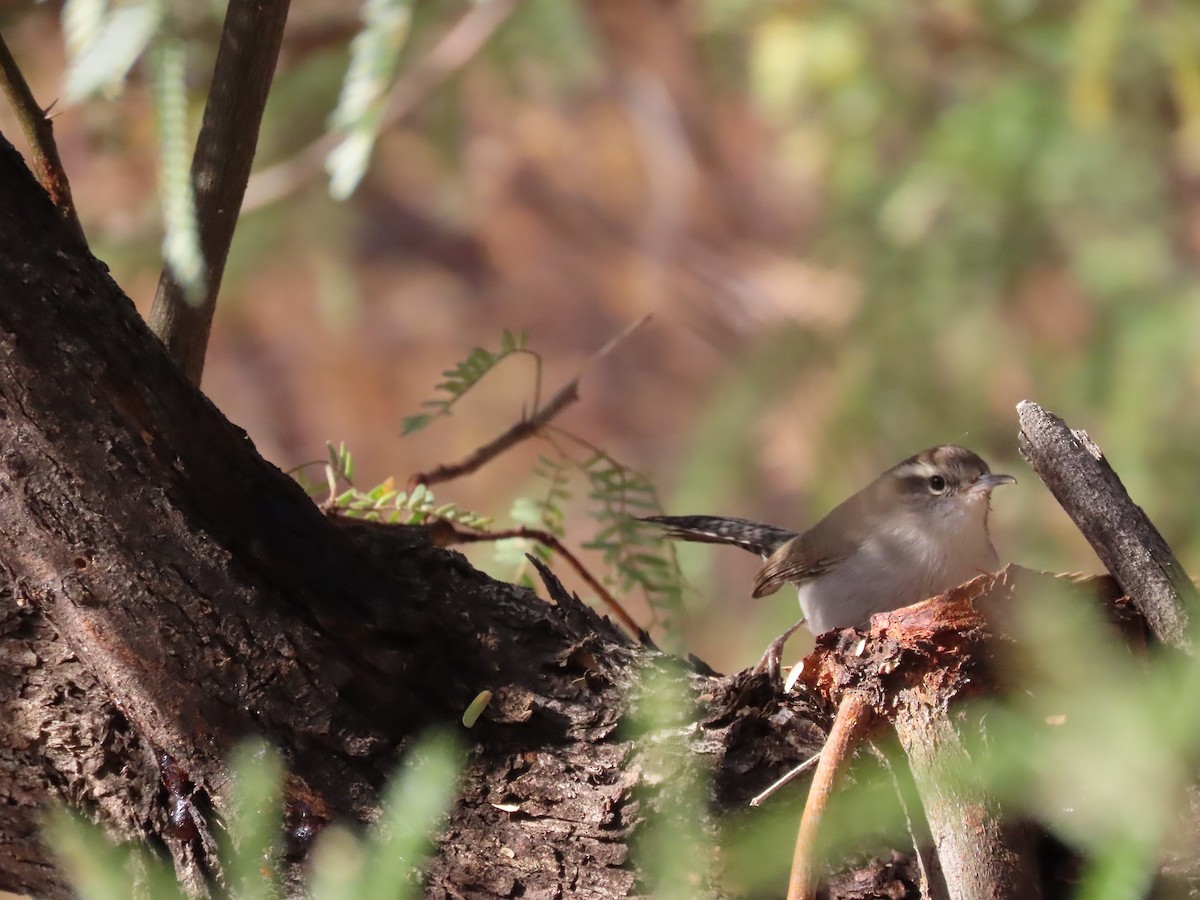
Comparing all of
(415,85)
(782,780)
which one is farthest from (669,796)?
(415,85)

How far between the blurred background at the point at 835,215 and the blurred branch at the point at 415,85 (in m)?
0.01

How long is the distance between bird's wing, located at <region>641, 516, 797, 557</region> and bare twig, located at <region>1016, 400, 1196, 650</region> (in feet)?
3.48

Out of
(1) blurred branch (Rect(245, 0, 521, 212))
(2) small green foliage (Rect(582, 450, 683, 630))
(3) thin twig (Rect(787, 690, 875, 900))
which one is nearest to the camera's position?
(3) thin twig (Rect(787, 690, 875, 900))

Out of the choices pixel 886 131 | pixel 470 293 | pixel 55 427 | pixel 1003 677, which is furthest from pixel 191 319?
pixel 470 293

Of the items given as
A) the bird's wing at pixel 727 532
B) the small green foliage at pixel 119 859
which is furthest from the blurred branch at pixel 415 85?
the small green foliage at pixel 119 859

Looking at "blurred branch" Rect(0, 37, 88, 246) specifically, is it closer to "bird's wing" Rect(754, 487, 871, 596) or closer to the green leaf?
the green leaf

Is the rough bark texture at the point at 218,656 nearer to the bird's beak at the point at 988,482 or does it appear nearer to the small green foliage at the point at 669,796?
the small green foliage at the point at 669,796

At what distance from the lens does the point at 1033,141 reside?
13.4 feet

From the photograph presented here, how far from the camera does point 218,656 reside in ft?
4.23

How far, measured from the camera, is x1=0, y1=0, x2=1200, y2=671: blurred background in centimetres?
377

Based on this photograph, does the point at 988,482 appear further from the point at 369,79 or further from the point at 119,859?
the point at 119,859

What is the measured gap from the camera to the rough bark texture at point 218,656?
4.04ft

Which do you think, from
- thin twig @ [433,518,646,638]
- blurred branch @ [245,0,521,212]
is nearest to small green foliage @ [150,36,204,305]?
thin twig @ [433,518,646,638]

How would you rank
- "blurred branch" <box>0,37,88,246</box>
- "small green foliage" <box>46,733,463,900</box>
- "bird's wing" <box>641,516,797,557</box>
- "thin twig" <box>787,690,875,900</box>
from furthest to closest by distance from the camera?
"bird's wing" <box>641,516,797,557</box>, "blurred branch" <box>0,37,88,246</box>, "small green foliage" <box>46,733,463,900</box>, "thin twig" <box>787,690,875,900</box>
